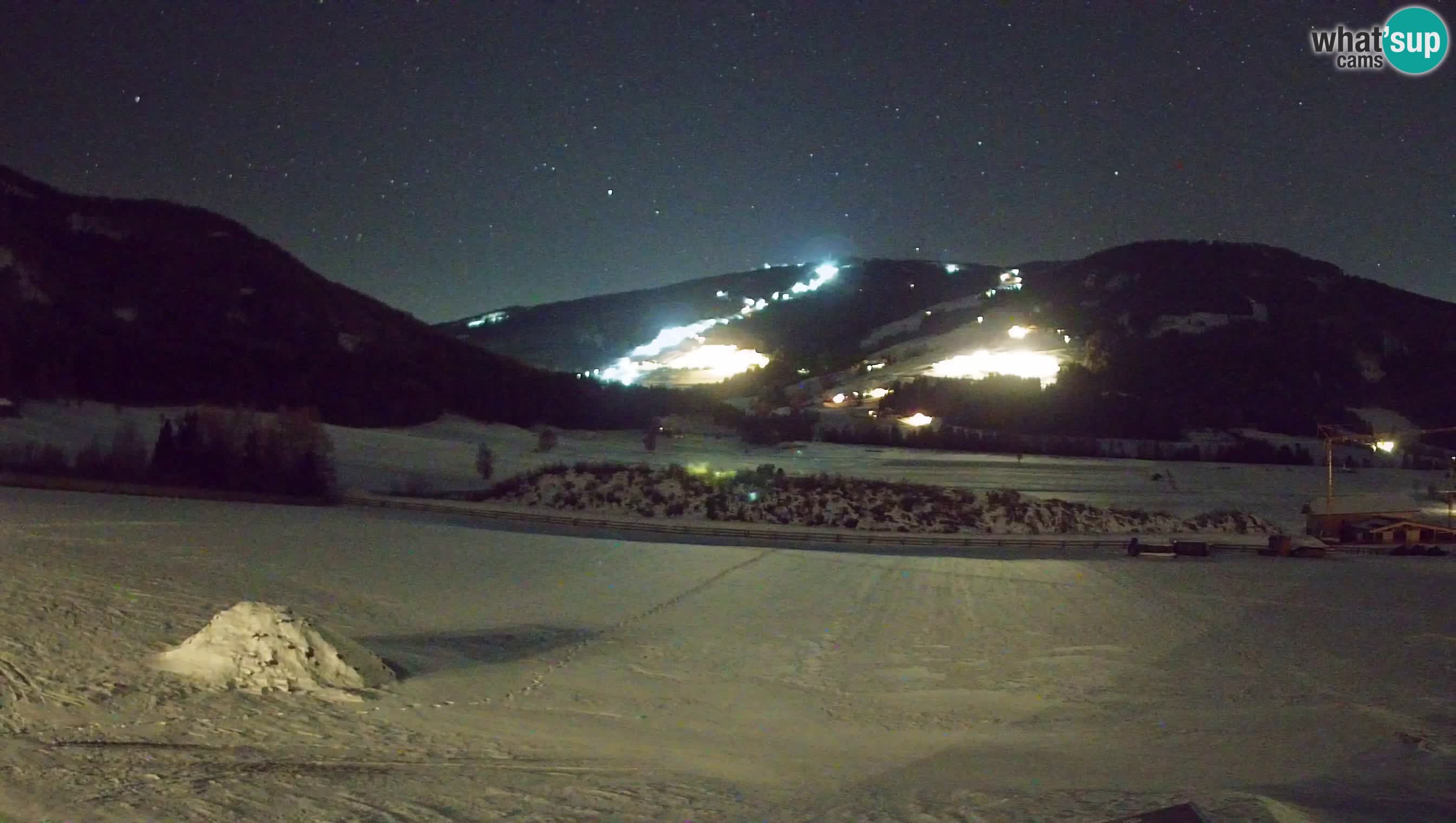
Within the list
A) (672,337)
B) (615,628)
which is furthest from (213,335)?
(672,337)

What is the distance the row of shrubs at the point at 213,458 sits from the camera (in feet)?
104

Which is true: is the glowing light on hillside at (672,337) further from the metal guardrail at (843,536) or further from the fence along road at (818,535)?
the metal guardrail at (843,536)

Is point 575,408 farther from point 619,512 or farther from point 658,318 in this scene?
point 658,318

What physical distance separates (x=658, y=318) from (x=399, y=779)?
7119 inches

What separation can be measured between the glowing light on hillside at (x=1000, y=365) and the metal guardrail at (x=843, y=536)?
65002mm

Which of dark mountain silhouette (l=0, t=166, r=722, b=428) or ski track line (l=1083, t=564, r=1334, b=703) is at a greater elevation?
dark mountain silhouette (l=0, t=166, r=722, b=428)

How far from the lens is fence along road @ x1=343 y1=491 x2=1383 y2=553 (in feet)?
95.3

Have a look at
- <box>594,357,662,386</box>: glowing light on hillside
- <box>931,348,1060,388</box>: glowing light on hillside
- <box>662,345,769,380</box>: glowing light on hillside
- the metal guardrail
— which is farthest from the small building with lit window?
<box>662,345,769,380</box>: glowing light on hillside

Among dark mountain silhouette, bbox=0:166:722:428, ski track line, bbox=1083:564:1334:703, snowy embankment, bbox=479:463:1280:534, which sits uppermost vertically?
dark mountain silhouette, bbox=0:166:722:428

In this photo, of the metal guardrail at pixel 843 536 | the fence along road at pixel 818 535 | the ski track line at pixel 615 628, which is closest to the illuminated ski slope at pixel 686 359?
the fence along road at pixel 818 535

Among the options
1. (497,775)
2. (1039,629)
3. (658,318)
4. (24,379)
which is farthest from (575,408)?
(658,318)

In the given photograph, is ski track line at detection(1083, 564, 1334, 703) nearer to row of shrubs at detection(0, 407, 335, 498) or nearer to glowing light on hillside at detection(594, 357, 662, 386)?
row of shrubs at detection(0, 407, 335, 498)

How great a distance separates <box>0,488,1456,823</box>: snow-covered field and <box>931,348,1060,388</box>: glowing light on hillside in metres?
76.5

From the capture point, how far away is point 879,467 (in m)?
51.3
